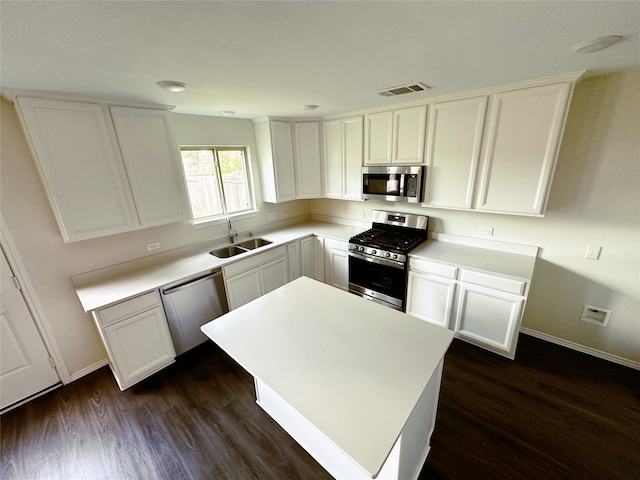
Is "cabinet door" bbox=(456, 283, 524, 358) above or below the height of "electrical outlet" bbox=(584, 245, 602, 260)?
below

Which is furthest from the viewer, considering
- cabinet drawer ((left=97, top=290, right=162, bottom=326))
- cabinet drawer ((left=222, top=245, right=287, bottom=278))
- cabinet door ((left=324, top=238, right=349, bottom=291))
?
cabinet door ((left=324, top=238, right=349, bottom=291))

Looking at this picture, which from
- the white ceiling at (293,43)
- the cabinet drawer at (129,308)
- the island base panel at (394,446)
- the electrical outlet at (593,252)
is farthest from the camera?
the electrical outlet at (593,252)

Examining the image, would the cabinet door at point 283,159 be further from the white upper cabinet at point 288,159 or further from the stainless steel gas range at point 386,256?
the stainless steel gas range at point 386,256

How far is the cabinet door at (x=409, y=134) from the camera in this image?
2.56 m

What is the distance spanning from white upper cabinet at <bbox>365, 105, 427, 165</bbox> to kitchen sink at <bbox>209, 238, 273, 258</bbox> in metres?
1.69

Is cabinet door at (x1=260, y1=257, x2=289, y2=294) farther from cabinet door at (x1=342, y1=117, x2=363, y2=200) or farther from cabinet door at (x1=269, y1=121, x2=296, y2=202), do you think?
cabinet door at (x1=342, y1=117, x2=363, y2=200)

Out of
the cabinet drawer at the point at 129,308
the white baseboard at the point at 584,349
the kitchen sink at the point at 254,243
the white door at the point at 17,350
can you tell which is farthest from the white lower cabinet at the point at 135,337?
the white baseboard at the point at 584,349

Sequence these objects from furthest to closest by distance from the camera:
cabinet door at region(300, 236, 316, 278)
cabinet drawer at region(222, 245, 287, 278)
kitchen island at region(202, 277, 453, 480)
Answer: cabinet door at region(300, 236, 316, 278)
cabinet drawer at region(222, 245, 287, 278)
kitchen island at region(202, 277, 453, 480)

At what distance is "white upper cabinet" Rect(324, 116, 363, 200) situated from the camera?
307cm

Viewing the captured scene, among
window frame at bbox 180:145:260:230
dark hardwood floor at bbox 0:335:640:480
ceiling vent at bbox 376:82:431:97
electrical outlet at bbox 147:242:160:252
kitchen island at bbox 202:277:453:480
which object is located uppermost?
ceiling vent at bbox 376:82:431:97

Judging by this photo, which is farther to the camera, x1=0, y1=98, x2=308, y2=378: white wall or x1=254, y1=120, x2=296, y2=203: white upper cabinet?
x1=254, y1=120, x2=296, y2=203: white upper cabinet

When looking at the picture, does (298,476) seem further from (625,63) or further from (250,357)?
(625,63)

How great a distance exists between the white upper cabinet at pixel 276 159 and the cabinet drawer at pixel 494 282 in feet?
7.39

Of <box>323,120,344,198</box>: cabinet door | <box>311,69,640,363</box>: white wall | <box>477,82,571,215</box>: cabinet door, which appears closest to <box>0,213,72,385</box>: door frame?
<box>323,120,344,198</box>: cabinet door
